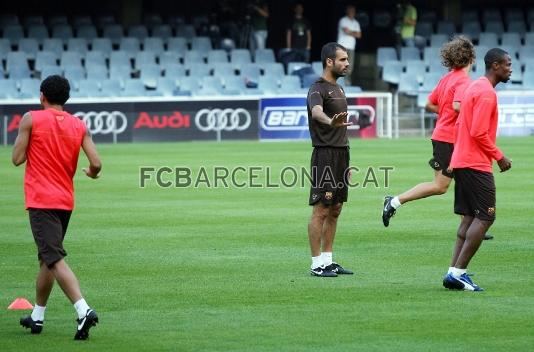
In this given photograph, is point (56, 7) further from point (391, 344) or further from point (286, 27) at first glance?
point (391, 344)

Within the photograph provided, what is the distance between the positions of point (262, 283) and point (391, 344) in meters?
2.73

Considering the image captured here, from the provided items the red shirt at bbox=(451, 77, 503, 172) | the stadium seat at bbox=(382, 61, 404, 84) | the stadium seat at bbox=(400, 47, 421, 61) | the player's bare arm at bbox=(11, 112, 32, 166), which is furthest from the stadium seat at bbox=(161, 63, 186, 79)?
the player's bare arm at bbox=(11, 112, 32, 166)

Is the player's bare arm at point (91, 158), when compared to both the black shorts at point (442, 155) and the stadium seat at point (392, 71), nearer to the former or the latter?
the black shorts at point (442, 155)

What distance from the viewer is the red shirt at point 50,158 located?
8742 millimetres

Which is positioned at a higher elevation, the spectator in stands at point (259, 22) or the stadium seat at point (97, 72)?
the spectator in stands at point (259, 22)

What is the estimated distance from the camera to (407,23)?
36.4 metres

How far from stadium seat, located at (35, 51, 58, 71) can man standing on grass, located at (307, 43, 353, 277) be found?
865 inches

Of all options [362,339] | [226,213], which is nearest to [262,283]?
[362,339]

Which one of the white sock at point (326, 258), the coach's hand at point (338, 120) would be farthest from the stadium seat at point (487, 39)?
the coach's hand at point (338, 120)

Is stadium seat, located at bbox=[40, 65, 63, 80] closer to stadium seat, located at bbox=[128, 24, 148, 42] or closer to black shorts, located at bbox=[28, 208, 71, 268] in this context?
stadium seat, located at bbox=[128, 24, 148, 42]

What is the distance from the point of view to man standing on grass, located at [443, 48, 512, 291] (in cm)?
1020

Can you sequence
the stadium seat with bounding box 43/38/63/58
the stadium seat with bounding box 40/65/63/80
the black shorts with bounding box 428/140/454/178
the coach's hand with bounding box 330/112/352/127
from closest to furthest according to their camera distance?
1. the coach's hand with bounding box 330/112/352/127
2. the black shorts with bounding box 428/140/454/178
3. the stadium seat with bounding box 40/65/63/80
4. the stadium seat with bounding box 43/38/63/58

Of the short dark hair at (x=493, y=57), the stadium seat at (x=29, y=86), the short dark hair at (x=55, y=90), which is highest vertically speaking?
the short dark hair at (x=493, y=57)

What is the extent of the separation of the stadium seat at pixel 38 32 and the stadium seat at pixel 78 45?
90 centimetres
